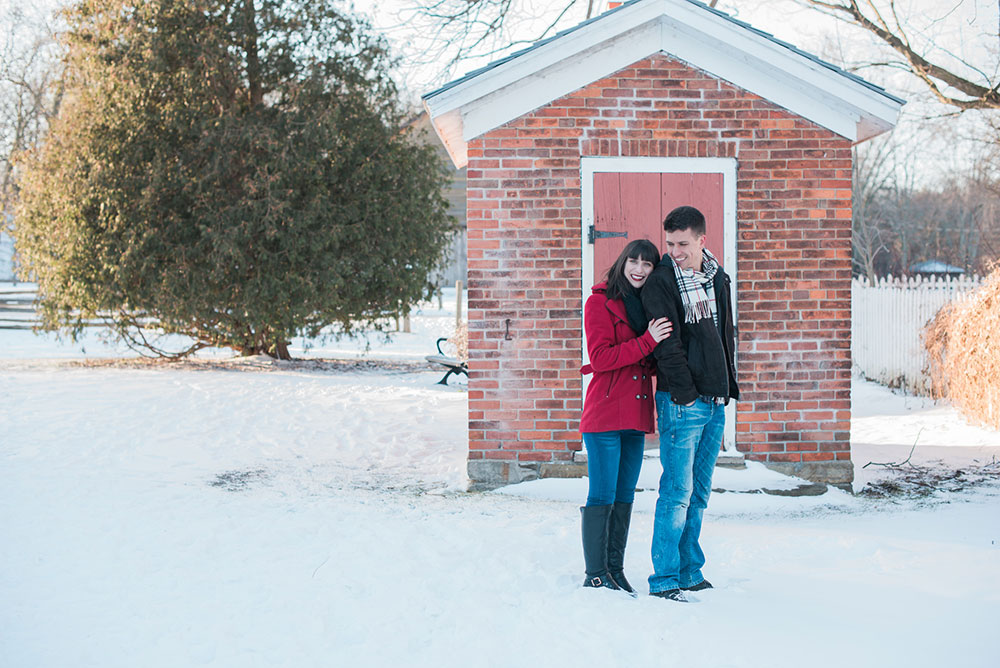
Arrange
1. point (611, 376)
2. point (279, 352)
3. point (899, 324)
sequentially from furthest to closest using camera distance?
1. point (279, 352)
2. point (899, 324)
3. point (611, 376)

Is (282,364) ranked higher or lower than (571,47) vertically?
lower

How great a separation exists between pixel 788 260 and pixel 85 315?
36.6 ft

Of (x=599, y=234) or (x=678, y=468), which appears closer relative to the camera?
(x=678, y=468)

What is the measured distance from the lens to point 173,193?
1333 centimetres

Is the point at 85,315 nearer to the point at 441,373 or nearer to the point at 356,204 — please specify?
the point at 356,204

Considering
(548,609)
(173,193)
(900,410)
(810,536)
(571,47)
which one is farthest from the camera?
(173,193)

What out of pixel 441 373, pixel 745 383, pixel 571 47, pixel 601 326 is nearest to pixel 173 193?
pixel 441 373

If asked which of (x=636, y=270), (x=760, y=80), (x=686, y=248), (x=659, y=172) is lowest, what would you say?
(x=636, y=270)

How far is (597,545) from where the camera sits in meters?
4.57

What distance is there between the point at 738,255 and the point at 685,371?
2924 millimetres

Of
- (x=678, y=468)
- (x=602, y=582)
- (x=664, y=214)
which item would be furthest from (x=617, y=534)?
(x=664, y=214)

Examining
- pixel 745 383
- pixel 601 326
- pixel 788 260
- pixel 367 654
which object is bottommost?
pixel 367 654

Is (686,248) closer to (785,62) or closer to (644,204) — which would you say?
(644,204)

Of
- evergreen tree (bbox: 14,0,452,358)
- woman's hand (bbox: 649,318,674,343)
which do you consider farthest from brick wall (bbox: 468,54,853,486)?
evergreen tree (bbox: 14,0,452,358)
